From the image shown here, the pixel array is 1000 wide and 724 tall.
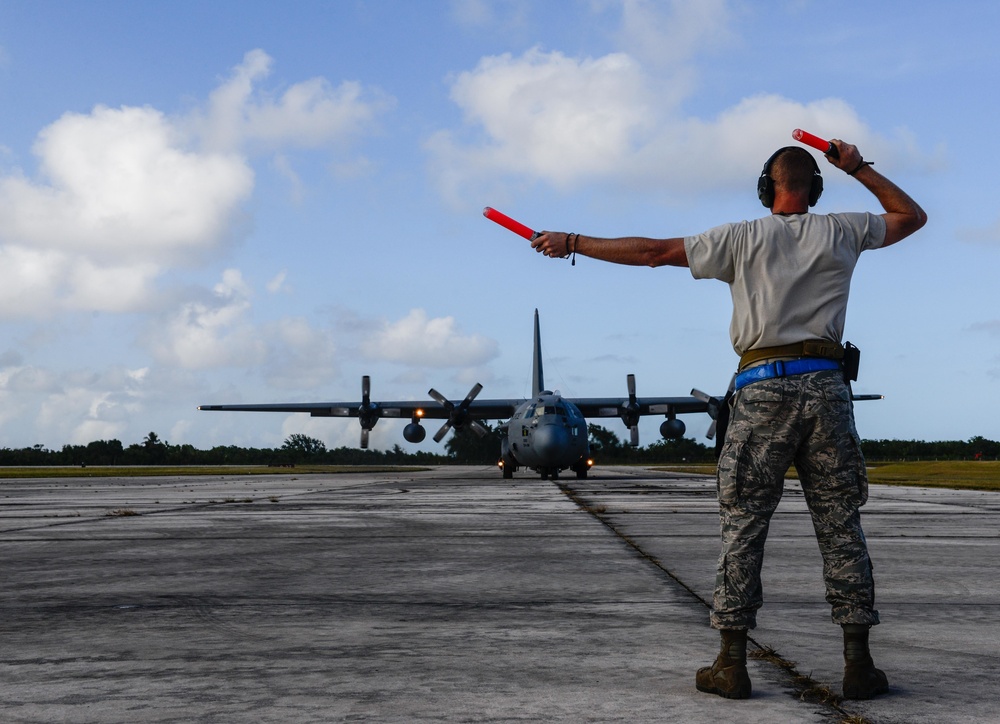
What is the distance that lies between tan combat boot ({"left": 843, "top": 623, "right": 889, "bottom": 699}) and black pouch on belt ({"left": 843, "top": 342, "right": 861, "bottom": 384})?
3.22ft

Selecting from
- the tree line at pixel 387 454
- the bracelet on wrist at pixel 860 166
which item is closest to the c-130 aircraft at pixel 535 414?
the bracelet on wrist at pixel 860 166

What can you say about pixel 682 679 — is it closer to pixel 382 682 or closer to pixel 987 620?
pixel 382 682

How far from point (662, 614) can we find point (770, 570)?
2.02 metres

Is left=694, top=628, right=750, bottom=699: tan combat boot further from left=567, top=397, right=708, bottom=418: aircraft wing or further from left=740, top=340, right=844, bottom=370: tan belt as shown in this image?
left=567, top=397, right=708, bottom=418: aircraft wing

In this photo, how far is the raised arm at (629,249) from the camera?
3.75m

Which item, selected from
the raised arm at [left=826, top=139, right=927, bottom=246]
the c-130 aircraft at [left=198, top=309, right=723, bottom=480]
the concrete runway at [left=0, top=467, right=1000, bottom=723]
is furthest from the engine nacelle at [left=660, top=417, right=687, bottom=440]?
the raised arm at [left=826, top=139, right=927, bottom=246]

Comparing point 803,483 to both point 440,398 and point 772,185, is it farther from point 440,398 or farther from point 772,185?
point 440,398

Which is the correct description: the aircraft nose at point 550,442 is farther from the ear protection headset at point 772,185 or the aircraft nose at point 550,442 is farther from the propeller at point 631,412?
the ear protection headset at point 772,185

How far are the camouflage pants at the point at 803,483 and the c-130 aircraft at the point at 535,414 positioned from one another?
25598 mm

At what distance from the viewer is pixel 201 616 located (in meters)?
4.58

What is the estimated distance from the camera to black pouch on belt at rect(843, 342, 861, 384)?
3721mm

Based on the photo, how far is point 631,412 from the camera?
42.3 meters

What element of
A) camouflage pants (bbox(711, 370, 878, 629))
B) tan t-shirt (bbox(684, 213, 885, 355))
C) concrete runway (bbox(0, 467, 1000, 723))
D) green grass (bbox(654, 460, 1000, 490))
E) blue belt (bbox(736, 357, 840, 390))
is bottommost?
green grass (bbox(654, 460, 1000, 490))

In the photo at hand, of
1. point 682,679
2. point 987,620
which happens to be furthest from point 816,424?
point 987,620
